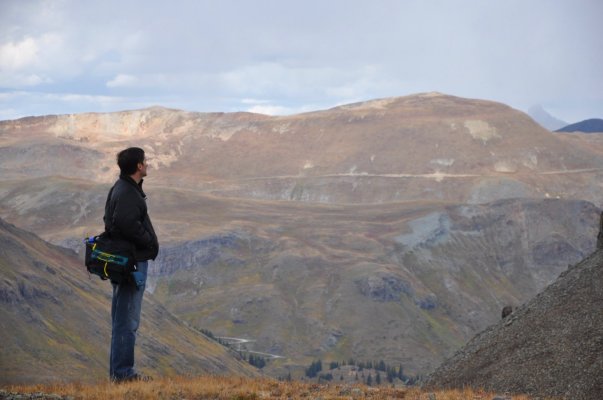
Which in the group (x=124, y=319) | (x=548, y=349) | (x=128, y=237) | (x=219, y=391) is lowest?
(x=548, y=349)

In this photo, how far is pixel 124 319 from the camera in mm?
18531

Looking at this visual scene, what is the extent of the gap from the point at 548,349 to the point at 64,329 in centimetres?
11640

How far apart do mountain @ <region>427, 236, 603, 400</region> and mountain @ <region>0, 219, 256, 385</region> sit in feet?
235

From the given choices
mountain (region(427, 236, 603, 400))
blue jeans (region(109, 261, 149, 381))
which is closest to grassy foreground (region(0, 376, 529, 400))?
blue jeans (region(109, 261, 149, 381))

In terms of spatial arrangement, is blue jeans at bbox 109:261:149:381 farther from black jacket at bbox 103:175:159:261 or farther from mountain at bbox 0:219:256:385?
mountain at bbox 0:219:256:385

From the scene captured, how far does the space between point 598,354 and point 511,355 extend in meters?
5.37

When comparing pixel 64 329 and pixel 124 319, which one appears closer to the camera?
pixel 124 319

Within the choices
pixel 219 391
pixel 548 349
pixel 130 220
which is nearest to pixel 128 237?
pixel 130 220

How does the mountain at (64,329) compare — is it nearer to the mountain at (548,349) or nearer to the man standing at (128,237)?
the mountain at (548,349)

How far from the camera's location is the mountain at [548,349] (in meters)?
30.7

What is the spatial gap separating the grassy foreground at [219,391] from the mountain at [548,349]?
9432 mm

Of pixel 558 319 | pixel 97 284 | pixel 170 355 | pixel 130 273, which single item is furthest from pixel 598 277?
pixel 97 284

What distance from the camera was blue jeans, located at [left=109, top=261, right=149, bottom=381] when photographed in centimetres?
1841

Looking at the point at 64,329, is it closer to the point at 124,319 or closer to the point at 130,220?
the point at 124,319
